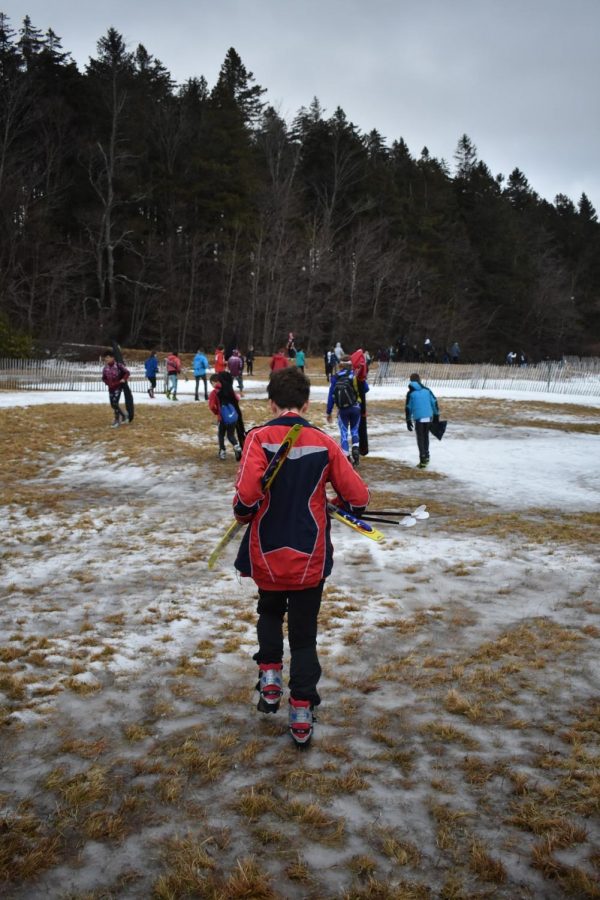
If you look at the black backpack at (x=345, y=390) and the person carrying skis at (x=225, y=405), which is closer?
the black backpack at (x=345, y=390)

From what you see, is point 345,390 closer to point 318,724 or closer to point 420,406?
point 420,406

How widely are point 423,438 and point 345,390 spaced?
6.87ft

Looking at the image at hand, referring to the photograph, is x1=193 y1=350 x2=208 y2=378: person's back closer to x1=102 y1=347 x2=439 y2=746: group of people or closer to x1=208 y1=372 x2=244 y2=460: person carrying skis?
x1=208 y1=372 x2=244 y2=460: person carrying skis

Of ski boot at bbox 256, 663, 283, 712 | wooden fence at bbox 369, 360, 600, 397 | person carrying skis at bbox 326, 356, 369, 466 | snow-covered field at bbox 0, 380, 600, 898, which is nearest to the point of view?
snow-covered field at bbox 0, 380, 600, 898

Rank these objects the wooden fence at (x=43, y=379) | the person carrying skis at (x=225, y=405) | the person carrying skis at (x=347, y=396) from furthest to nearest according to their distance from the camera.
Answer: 1. the wooden fence at (x=43, y=379)
2. the person carrying skis at (x=225, y=405)
3. the person carrying skis at (x=347, y=396)

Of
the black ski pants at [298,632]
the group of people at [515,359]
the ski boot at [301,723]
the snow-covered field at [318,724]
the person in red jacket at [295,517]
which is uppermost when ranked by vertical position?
the group of people at [515,359]

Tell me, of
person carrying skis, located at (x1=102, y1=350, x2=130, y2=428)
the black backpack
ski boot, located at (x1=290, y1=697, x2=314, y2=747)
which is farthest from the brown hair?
person carrying skis, located at (x1=102, y1=350, x2=130, y2=428)

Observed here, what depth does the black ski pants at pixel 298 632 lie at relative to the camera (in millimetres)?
3338

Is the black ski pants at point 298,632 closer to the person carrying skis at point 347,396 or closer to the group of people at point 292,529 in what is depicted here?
the group of people at point 292,529

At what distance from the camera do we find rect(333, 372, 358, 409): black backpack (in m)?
10.6

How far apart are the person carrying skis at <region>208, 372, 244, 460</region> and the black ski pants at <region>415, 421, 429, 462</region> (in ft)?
11.1

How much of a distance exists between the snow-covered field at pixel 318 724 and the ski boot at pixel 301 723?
0.09m

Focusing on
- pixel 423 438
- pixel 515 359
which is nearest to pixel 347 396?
pixel 423 438

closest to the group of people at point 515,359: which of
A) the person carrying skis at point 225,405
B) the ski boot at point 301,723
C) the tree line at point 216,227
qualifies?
the tree line at point 216,227
